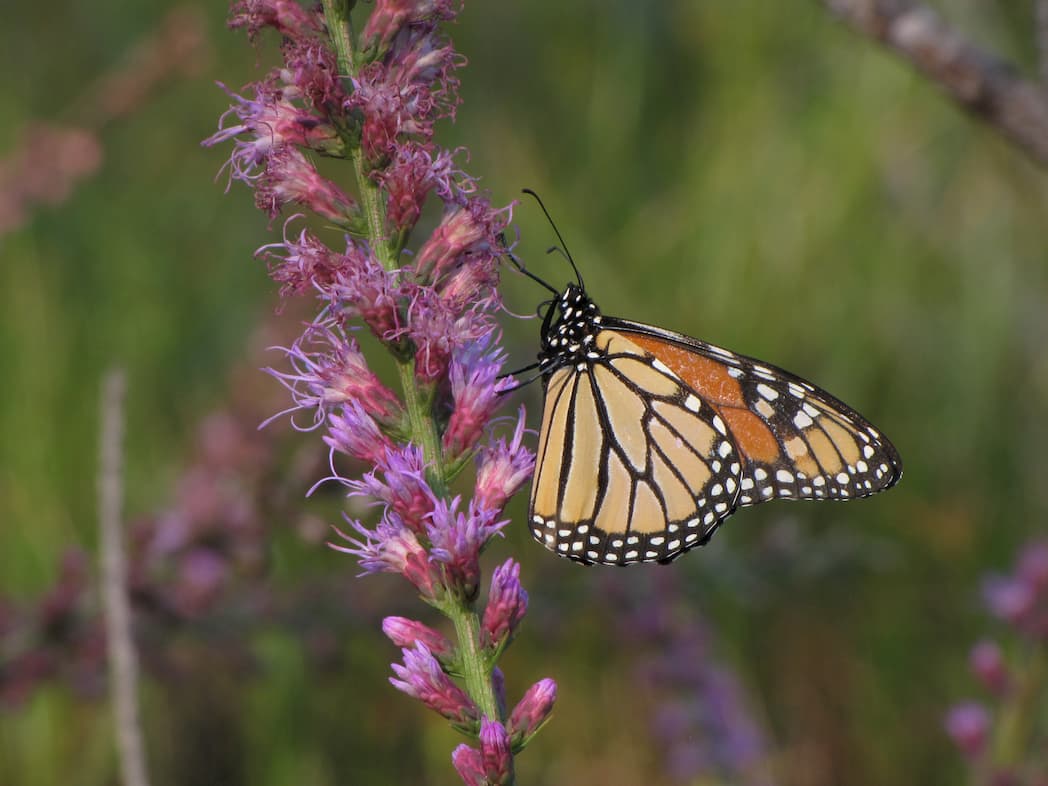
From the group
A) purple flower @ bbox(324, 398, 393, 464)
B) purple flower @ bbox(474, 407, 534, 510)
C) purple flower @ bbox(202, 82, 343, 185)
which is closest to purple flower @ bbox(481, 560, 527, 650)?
purple flower @ bbox(474, 407, 534, 510)

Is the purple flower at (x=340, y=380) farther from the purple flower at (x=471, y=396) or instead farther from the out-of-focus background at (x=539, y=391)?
the out-of-focus background at (x=539, y=391)

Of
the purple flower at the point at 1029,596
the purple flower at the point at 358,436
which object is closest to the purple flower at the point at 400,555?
the purple flower at the point at 358,436

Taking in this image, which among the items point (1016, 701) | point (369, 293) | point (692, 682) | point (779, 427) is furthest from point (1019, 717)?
point (369, 293)

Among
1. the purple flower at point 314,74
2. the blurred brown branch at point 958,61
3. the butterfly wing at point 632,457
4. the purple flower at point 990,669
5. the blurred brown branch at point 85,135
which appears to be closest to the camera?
the purple flower at point 314,74

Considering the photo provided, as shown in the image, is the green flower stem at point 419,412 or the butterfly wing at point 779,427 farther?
the butterfly wing at point 779,427

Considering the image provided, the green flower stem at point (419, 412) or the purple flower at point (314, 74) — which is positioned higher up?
the purple flower at point (314, 74)

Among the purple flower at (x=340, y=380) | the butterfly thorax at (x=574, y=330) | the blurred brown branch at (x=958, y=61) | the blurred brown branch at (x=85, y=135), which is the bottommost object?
the purple flower at (x=340, y=380)

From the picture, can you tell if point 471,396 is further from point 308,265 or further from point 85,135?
point 85,135

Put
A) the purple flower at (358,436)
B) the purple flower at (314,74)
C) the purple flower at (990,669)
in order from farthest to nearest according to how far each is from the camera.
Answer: the purple flower at (990,669), the purple flower at (358,436), the purple flower at (314,74)
